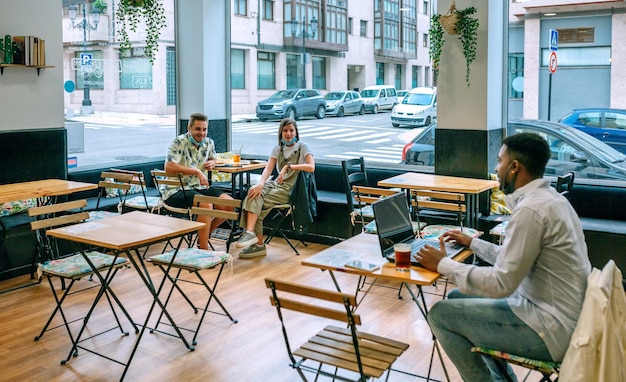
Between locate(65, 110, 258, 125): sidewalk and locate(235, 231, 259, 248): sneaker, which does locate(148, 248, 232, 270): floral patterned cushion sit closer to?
locate(235, 231, 259, 248): sneaker

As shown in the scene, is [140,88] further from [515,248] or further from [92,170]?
[515,248]

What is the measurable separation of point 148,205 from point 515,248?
4.65 m

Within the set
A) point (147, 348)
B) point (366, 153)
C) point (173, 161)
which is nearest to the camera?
point (147, 348)

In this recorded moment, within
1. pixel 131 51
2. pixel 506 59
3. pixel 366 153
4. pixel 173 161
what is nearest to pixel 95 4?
pixel 131 51

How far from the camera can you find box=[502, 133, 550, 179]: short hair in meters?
2.69

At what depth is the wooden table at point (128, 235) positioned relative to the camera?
12.4 feet

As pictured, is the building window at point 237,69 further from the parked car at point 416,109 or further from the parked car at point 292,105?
the parked car at point 416,109

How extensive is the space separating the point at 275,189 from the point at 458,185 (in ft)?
6.23

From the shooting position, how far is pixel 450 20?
237 inches

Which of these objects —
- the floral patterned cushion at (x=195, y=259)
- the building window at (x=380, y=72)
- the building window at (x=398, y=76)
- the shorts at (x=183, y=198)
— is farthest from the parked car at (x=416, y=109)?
the floral patterned cushion at (x=195, y=259)

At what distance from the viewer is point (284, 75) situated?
8328 millimetres

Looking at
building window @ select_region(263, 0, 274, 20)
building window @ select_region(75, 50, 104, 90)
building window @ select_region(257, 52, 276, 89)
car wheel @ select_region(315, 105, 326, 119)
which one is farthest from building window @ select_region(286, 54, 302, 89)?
building window @ select_region(75, 50, 104, 90)

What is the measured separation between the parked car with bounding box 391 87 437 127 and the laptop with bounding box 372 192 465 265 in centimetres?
374

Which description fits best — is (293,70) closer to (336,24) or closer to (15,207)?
(336,24)
